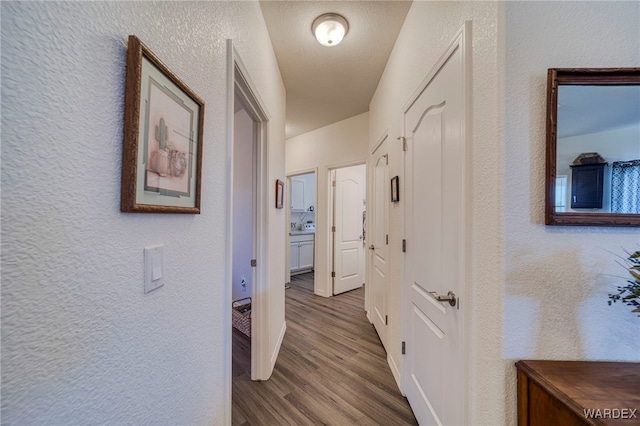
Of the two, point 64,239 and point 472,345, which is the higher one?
point 64,239

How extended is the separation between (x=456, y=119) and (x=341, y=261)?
9.76 ft

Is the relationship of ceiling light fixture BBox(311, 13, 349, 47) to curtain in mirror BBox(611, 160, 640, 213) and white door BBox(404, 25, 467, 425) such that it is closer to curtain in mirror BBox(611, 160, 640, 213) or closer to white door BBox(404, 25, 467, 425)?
white door BBox(404, 25, 467, 425)

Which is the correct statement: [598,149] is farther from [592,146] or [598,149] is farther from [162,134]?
[162,134]

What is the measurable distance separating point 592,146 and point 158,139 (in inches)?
53.4

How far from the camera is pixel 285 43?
6.42ft

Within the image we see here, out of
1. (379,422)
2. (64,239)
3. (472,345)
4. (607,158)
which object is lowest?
(379,422)

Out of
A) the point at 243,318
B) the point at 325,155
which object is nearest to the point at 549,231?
the point at 243,318

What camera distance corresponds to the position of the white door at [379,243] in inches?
89.4

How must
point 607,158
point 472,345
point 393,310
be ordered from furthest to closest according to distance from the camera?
point 393,310 → point 472,345 → point 607,158

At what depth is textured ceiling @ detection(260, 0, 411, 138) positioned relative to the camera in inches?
64.1

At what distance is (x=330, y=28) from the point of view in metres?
1.72

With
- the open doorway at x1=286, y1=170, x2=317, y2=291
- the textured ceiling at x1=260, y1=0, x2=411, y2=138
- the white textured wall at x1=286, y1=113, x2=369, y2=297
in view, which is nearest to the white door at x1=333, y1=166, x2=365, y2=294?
the white textured wall at x1=286, y1=113, x2=369, y2=297

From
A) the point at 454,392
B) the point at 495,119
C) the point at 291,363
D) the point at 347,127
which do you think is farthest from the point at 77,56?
the point at 347,127

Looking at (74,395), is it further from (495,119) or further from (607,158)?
(607,158)
